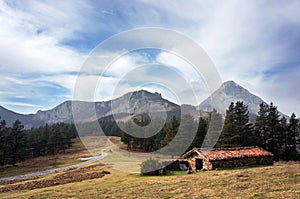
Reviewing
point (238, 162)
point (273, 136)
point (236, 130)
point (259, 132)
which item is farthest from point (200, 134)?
point (238, 162)

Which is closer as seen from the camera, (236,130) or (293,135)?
(236,130)

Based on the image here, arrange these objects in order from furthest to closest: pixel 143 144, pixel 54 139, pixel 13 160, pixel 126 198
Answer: pixel 54 139 < pixel 143 144 < pixel 13 160 < pixel 126 198

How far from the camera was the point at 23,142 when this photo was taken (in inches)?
2840

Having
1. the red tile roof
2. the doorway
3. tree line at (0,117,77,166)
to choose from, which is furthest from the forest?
the doorway

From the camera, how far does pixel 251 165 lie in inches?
1512

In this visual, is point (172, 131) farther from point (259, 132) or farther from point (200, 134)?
point (259, 132)

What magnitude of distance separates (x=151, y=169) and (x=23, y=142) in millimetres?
51541

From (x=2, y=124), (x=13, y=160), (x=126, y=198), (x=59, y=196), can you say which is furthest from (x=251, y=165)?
(x=2, y=124)

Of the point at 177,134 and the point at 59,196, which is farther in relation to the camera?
the point at 177,134

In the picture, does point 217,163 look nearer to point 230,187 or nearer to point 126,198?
point 230,187

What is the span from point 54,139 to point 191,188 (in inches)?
3144

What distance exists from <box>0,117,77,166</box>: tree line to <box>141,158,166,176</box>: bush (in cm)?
4419

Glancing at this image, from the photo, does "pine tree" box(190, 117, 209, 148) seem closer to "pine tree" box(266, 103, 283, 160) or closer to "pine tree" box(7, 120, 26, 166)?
"pine tree" box(266, 103, 283, 160)

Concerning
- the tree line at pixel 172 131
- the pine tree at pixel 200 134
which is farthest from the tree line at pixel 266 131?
the tree line at pixel 172 131
